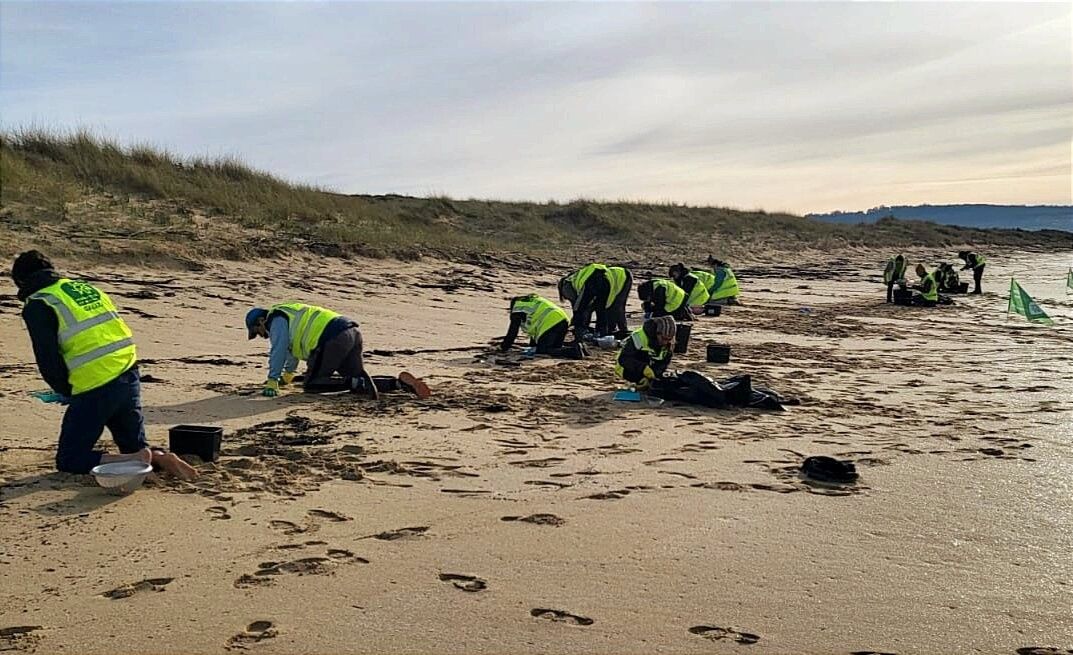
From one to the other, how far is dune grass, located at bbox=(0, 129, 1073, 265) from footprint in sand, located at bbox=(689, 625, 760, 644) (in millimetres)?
10840

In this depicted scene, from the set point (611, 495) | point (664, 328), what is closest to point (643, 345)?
point (664, 328)

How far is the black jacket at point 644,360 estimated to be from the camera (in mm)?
8008

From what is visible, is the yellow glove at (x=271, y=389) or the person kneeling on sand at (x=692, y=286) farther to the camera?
the person kneeling on sand at (x=692, y=286)

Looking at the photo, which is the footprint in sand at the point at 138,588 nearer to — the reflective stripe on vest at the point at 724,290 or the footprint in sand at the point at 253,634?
the footprint in sand at the point at 253,634

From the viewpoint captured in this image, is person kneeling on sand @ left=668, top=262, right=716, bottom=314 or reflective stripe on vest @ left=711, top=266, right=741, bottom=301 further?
reflective stripe on vest @ left=711, top=266, right=741, bottom=301

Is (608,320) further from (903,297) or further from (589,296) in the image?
(903,297)

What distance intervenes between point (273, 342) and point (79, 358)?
261cm

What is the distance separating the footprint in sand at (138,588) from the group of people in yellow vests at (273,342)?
1325 mm

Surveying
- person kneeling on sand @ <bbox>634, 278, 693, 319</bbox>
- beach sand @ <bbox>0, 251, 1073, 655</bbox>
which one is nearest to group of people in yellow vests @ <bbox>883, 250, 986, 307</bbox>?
person kneeling on sand @ <bbox>634, 278, 693, 319</bbox>

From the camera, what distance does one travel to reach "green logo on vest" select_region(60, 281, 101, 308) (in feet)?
15.8

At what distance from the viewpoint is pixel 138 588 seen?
355 centimetres

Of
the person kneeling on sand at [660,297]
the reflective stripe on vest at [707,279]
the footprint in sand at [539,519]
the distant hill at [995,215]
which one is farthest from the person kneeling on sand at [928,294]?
the distant hill at [995,215]

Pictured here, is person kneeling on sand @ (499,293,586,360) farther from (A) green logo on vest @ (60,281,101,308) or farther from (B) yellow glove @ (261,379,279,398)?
(A) green logo on vest @ (60,281,101,308)

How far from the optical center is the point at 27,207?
13344 mm
